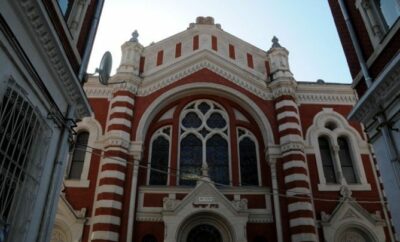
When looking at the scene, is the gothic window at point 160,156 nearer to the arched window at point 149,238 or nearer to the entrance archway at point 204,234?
the arched window at point 149,238

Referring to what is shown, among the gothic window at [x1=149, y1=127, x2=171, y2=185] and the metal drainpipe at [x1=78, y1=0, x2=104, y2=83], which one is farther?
the gothic window at [x1=149, y1=127, x2=171, y2=185]

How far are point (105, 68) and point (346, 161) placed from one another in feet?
40.0

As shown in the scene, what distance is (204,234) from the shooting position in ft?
46.4

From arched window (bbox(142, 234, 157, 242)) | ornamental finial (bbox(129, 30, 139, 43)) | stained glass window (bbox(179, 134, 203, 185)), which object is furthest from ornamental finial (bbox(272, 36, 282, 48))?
arched window (bbox(142, 234, 157, 242))

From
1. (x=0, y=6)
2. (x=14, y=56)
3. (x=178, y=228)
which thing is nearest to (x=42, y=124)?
(x=14, y=56)

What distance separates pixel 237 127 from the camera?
55.1 feet

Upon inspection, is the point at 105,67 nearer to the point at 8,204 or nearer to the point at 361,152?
the point at 8,204

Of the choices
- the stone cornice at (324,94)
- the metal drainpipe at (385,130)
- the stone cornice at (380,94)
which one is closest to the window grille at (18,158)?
the stone cornice at (380,94)

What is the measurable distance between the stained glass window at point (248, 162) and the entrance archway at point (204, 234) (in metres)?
2.48

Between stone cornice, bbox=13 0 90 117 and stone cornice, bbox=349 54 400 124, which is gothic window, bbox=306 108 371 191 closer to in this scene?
stone cornice, bbox=349 54 400 124

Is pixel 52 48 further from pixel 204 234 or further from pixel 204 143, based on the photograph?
pixel 204 143

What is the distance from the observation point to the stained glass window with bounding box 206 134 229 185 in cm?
1551

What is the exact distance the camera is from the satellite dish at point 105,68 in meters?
9.32

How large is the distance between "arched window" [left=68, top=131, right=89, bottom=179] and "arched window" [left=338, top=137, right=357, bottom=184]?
11.8 m
